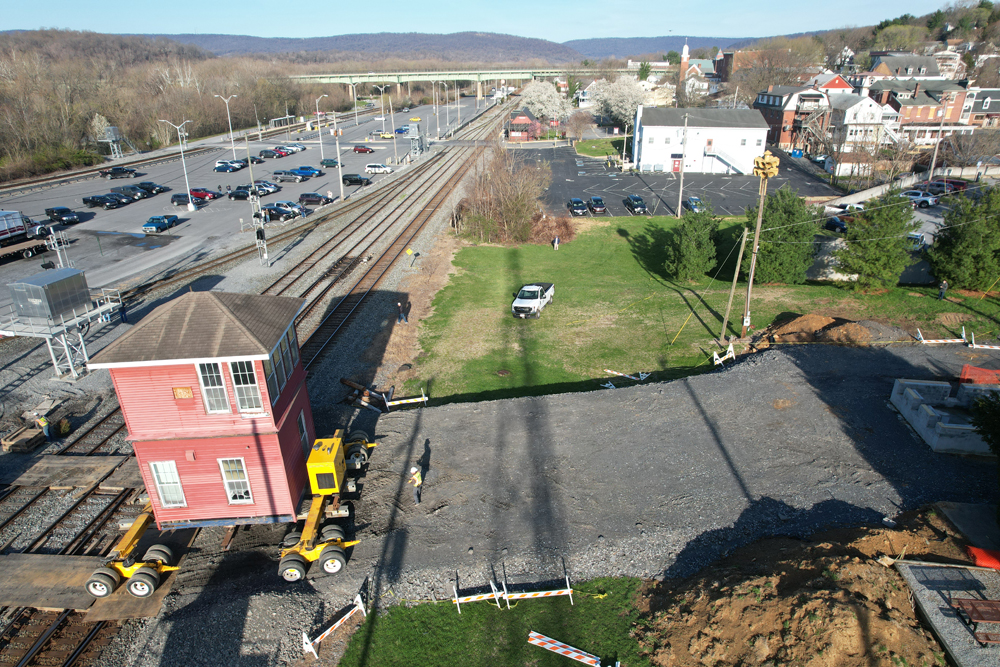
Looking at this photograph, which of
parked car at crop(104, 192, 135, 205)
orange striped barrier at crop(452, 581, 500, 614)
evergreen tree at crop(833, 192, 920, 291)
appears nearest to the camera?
orange striped barrier at crop(452, 581, 500, 614)

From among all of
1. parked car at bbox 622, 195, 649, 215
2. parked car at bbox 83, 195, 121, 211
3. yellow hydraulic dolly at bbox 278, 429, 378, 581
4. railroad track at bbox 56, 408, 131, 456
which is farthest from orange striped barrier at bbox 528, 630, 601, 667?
parked car at bbox 83, 195, 121, 211

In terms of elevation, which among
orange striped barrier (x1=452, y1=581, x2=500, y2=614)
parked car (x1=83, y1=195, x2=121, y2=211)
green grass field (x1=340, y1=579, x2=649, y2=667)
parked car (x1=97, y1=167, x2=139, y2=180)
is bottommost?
green grass field (x1=340, y1=579, x2=649, y2=667)

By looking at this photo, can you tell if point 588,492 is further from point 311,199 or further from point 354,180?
point 354,180

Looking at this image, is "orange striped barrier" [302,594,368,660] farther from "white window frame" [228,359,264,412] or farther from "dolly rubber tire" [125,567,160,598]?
"white window frame" [228,359,264,412]

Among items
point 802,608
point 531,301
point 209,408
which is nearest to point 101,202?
point 531,301

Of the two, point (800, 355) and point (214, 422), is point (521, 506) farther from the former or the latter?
point (800, 355)

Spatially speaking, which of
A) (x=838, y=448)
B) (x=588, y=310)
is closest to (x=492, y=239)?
(x=588, y=310)
